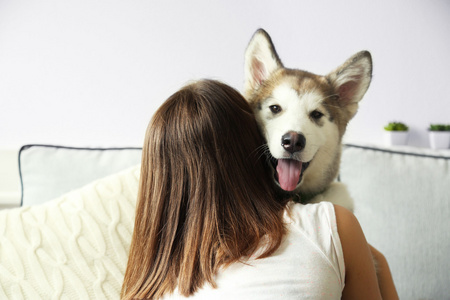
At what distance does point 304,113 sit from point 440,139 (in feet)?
3.33

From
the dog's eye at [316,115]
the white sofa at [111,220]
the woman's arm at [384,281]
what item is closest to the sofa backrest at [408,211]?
the white sofa at [111,220]

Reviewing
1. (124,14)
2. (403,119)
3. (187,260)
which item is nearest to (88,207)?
Answer: (187,260)

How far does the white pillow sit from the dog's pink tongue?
668 mm

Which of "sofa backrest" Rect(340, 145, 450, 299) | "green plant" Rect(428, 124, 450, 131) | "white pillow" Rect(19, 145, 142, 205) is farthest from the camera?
"green plant" Rect(428, 124, 450, 131)

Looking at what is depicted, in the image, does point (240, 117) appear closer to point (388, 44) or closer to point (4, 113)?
point (388, 44)

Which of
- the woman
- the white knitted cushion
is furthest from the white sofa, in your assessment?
the woman

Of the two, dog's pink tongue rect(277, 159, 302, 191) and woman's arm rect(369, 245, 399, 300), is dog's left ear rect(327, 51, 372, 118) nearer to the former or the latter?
dog's pink tongue rect(277, 159, 302, 191)

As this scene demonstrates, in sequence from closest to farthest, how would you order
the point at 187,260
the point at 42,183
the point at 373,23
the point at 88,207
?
1. the point at 187,260
2. the point at 88,207
3. the point at 42,183
4. the point at 373,23

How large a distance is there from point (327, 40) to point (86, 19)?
103 cm

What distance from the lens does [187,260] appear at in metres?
0.80

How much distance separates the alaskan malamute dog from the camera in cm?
85

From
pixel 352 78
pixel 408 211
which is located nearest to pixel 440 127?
pixel 408 211

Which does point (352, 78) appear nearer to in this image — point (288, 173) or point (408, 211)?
point (288, 173)

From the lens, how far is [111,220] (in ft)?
3.35
